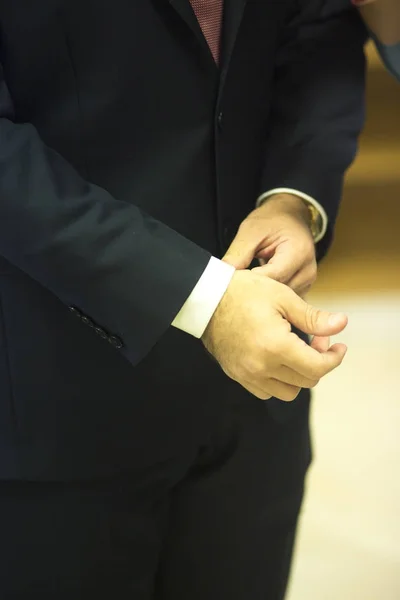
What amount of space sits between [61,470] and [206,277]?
0.27 metres

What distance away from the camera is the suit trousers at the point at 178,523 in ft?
2.48

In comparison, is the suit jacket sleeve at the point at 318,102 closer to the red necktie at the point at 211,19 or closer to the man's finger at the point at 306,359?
the red necktie at the point at 211,19

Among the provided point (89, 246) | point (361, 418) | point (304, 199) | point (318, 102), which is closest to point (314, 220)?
point (304, 199)

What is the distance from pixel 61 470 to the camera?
2.45 ft

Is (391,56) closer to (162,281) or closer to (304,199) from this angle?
(304,199)

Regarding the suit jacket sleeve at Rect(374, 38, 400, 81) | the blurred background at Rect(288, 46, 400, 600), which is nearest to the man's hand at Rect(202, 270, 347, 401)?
the suit jacket sleeve at Rect(374, 38, 400, 81)

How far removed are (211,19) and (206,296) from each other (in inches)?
10.8

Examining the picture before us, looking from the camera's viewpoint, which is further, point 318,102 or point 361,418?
point 361,418

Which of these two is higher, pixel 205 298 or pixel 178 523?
pixel 205 298

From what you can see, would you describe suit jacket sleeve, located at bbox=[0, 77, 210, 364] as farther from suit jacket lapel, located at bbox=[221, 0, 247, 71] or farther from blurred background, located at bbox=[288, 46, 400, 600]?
blurred background, located at bbox=[288, 46, 400, 600]

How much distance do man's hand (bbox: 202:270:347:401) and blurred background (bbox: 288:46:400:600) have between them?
38.6 inches

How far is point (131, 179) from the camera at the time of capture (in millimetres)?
702

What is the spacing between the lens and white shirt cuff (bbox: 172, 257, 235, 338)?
63 centimetres

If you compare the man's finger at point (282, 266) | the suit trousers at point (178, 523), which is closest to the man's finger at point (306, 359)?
the man's finger at point (282, 266)
